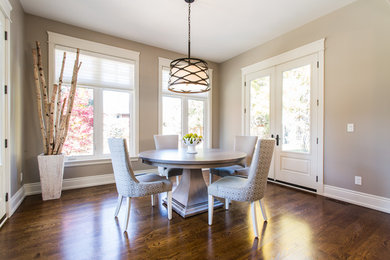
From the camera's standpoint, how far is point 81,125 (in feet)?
11.1

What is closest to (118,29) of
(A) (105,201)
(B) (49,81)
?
(B) (49,81)

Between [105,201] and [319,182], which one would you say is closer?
[105,201]

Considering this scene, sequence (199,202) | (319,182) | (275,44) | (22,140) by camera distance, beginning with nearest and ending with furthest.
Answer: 1. (199,202)
2. (22,140)
3. (319,182)
4. (275,44)

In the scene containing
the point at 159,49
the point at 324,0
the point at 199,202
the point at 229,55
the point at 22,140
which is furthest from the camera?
the point at 229,55

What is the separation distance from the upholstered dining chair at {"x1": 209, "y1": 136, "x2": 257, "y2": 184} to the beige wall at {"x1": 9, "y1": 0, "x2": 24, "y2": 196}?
2721 mm

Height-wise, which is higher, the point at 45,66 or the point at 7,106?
the point at 45,66

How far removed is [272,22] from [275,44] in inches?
24.3

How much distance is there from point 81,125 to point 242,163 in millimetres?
2909

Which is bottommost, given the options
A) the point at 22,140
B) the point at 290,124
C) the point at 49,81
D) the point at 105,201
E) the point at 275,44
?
the point at 105,201

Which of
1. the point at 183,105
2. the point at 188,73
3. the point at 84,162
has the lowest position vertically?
the point at 84,162

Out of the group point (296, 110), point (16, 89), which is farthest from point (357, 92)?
point (16, 89)

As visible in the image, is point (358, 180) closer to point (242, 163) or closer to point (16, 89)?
point (242, 163)

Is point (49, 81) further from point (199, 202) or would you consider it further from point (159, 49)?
point (199, 202)

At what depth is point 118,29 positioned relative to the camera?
341 centimetres
